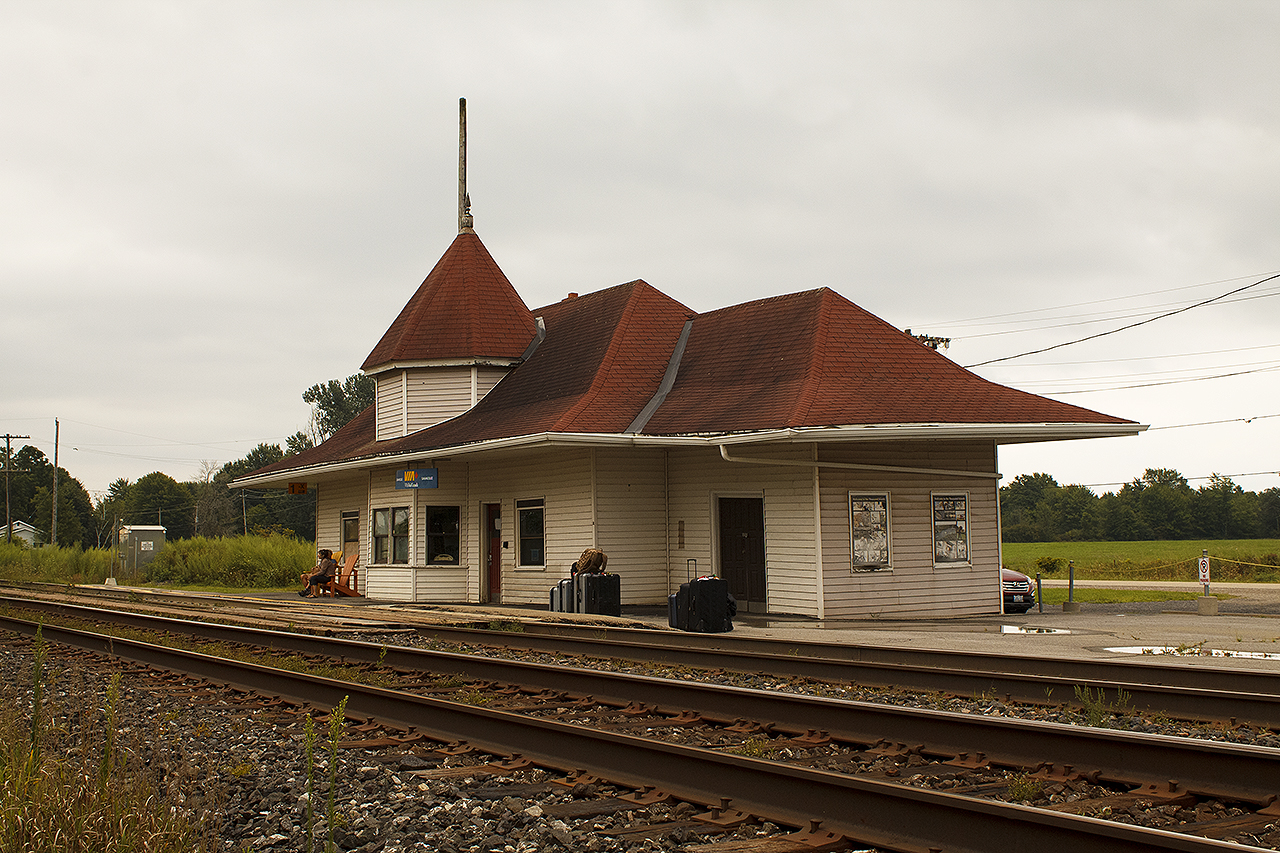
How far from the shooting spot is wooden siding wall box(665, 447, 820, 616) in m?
18.5

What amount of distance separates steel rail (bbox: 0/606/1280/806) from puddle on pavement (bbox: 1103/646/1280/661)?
6100 millimetres

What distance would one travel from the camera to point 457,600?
24234 mm

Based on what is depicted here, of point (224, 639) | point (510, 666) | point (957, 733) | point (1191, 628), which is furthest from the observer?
point (1191, 628)

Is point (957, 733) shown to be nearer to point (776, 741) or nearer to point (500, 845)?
point (776, 741)

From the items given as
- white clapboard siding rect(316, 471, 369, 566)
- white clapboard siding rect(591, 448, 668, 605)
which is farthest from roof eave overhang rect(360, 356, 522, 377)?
white clapboard siding rect(591, 448, 668, 605)

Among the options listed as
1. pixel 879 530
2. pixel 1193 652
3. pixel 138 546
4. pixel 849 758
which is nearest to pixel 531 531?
pixel 879 530

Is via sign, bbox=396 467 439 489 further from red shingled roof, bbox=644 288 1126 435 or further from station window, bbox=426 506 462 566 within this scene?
red shingled roof, bbox=644 288 1126 435

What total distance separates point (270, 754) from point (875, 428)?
11847mm

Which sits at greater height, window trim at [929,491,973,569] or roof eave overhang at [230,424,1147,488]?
roof eave overhang at [230,424,1147,488]

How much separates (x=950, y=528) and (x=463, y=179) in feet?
62.9

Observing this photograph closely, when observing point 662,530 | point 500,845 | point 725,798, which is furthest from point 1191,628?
point 500,845

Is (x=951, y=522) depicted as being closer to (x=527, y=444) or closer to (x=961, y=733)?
(x=527, y=444)

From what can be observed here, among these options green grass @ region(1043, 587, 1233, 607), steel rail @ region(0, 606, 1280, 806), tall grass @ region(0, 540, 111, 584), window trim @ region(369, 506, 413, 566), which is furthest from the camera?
tall grass @ region(0, 540, 111, 584)

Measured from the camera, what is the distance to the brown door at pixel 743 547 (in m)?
20.0
